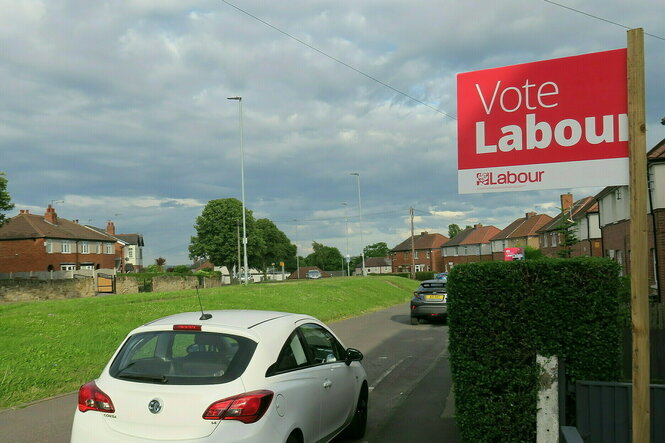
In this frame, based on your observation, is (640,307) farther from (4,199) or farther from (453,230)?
(453,230)

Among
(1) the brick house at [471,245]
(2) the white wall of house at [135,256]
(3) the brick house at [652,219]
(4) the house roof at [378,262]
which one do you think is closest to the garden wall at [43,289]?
(3) the brick house at [652,219]

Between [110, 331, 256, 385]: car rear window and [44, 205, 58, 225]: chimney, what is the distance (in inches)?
2950

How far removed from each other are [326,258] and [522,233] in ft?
269

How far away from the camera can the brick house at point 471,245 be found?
109 meters

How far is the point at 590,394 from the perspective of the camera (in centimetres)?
471

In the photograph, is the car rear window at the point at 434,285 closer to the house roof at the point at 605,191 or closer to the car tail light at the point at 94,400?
the house roof at the point at 605,191

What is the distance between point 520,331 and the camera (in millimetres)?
Answer: 5172

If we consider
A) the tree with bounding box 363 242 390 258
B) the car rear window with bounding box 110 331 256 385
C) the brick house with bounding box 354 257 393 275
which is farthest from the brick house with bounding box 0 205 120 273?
the tree with bounding box 363 242 390 258

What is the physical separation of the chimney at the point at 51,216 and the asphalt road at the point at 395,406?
6757cm

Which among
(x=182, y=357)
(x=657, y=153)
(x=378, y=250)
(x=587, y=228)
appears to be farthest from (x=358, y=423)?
(x=378, y=250)

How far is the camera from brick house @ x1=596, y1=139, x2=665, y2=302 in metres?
21.2

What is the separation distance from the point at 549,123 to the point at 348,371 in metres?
3.27

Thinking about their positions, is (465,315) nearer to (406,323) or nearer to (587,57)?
(587,57)

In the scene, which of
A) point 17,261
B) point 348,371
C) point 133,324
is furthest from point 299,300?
point 17,261
